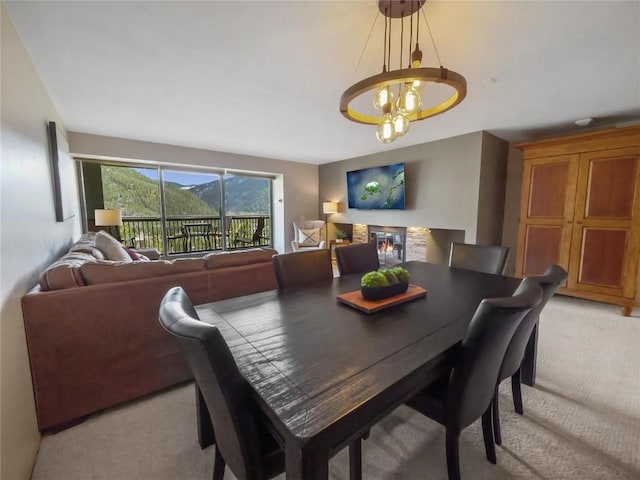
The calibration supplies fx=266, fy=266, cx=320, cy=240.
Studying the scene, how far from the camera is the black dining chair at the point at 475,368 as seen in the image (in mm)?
941

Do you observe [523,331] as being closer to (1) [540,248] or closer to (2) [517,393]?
(2) [517,393]

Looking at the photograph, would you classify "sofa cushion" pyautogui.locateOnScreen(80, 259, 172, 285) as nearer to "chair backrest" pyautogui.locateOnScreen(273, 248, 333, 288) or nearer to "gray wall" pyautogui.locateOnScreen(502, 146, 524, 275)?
"chair backrest" pyautogui.locateOnScreen(273, 248, 333, 288)

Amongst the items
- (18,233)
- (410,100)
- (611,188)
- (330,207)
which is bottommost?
(18,233)

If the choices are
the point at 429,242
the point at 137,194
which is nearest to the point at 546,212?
the point at 429,242

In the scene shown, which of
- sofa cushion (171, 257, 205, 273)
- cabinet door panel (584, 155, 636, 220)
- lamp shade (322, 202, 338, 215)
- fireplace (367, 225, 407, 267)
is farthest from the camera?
lamp shade (322, 202, 338, 215)

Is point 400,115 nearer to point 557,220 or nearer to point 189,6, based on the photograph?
point 189,6

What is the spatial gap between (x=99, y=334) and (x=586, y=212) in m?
4.94

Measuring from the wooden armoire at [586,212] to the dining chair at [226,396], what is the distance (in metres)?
4.16

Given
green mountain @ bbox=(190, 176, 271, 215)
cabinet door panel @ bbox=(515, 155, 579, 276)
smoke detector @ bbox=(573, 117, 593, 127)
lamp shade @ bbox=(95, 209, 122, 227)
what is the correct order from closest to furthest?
smoke detector @ bbox=(573, 117, 593, 127)
cabinet door panel @ bbox=(515, 155, 579, 276)
lamp shade @ bbox=(95, 209, 122, 227)
green mountain @ bbox=(190, 176, 271, 215)

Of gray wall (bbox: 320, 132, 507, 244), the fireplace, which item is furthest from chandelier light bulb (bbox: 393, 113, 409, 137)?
the fireplace

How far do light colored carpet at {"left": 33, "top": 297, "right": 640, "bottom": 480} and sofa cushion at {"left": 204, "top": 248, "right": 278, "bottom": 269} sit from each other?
902 millimetres

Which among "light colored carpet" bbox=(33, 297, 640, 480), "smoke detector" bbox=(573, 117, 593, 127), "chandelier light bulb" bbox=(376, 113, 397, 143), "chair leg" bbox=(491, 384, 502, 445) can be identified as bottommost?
"light colored carpet" bbox=(33, 297, 640, 480)

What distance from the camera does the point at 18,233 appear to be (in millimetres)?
1416

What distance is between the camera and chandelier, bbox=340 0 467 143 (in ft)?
Result: 3.93
